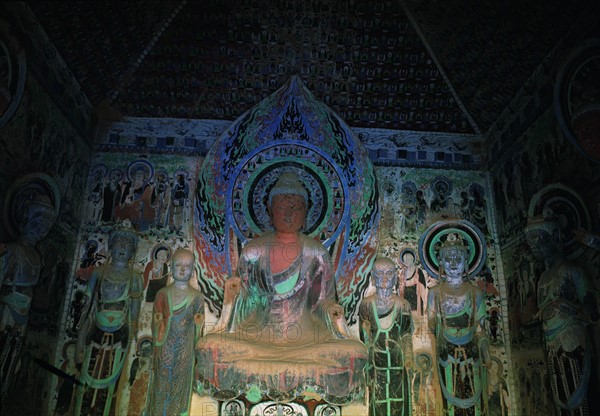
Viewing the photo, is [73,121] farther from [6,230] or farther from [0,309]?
[0,309]

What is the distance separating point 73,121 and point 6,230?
1789 mm

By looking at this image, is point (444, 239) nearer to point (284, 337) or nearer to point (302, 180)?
point (302, 180)

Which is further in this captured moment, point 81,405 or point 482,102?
point 482,102

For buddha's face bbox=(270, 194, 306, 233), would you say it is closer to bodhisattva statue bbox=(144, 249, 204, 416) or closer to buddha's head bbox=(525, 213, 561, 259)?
bodhisattva statue bbox=(144, 249, 204, 416)

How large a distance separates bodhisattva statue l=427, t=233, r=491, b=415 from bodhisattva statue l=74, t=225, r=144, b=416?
11.6 ft

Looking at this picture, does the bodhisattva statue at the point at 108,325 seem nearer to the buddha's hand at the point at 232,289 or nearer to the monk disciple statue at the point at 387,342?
the buddha's hand at the point at 232,289

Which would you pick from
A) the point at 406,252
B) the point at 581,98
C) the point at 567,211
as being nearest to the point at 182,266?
the point at 406,252

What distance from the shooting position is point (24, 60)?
4.70m

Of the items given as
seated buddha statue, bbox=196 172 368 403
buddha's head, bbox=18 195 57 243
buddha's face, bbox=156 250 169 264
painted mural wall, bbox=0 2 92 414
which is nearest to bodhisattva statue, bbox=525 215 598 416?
seated buddha statue, bbox=196 172 368 403

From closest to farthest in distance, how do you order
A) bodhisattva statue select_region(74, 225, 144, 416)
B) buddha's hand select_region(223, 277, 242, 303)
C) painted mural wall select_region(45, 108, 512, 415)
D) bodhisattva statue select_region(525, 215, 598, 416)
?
bodhisattva statue select_region(525, 215, 598, 416)
bodhisattva statue select_region(74, 225, 144, 416)
painted mural wall select_region(45, 108, 512, 415)
buddha's hand select_region(223, 277, 242, 303)

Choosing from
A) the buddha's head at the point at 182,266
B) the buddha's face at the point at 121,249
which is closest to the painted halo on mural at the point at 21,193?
the buddha's face at the point at 121,249

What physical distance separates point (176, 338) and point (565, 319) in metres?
3.93

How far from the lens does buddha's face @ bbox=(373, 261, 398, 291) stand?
5875 mm

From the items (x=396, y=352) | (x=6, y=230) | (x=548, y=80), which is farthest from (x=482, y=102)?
(x=6, y=230)
